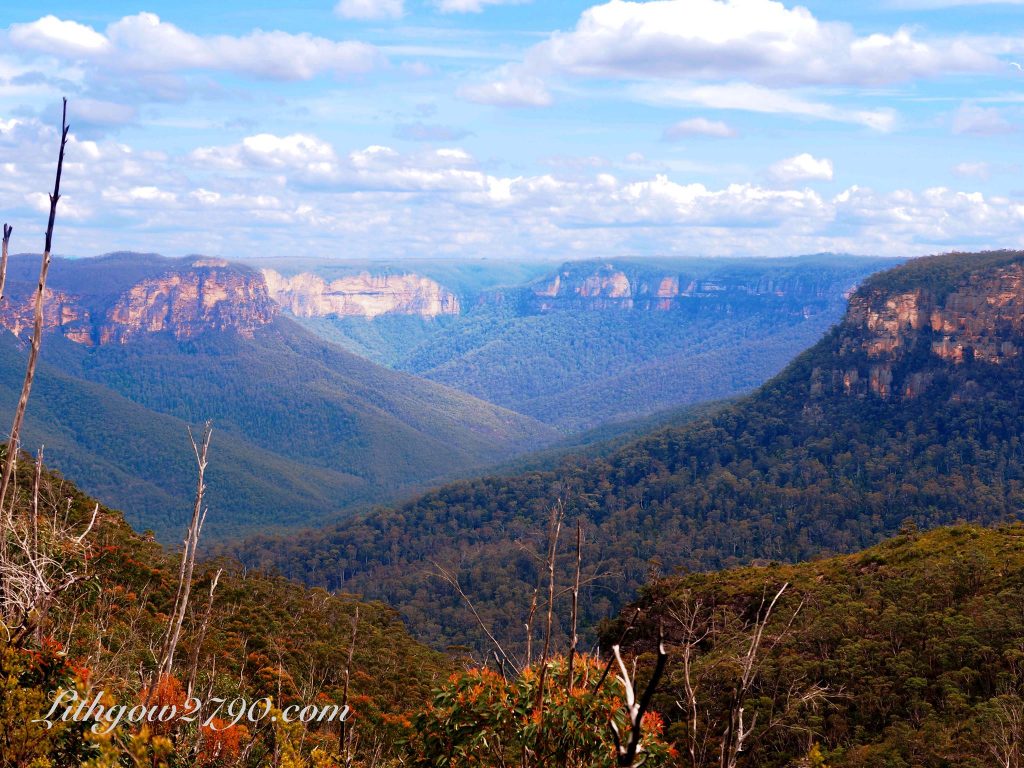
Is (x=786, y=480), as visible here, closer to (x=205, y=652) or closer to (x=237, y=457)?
(x=205, y=652)

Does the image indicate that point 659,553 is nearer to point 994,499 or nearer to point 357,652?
point 994,499

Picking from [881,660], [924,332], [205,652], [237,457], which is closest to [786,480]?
[924,332]

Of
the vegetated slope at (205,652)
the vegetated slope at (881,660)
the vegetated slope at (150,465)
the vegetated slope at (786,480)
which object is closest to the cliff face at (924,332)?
the vegetated slope at (786,480)

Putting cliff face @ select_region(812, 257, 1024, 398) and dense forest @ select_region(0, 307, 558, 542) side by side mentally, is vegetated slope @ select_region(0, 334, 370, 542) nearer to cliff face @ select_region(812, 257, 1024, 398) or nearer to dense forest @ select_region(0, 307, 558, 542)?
dense forest @ select_region(0, 307, 558, 542)

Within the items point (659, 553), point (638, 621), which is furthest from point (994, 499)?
point (638, 621)

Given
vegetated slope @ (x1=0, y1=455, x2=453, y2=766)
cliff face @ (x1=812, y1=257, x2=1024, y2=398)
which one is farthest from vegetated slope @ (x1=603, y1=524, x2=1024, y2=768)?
cliff face @ (x1=812, y1=257, x2=1024, y2=398)

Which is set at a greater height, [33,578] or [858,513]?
[33,578]
